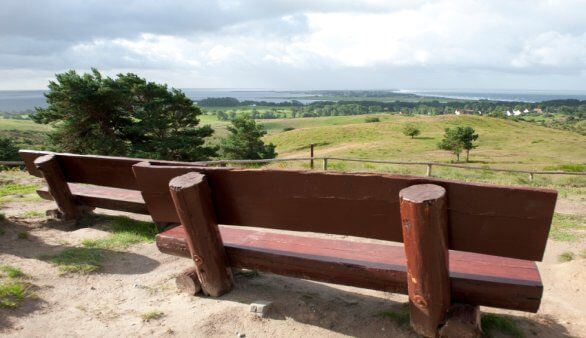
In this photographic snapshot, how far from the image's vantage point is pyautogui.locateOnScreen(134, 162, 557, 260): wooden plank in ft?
7.53

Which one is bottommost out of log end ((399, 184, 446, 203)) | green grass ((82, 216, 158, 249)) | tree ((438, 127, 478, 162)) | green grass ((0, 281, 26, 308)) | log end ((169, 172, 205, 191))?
tree ((438, 127, 478, 162))

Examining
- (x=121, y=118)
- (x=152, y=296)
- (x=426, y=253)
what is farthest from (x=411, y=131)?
(x=426, y=253)

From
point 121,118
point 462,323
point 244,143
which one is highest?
point 462,323

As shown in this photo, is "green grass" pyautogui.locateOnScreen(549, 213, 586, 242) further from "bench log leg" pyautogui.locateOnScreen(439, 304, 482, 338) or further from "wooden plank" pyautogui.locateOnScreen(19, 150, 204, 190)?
"wooden plank" pyautogui.locateOnScreen(19, 150, 204, 190)

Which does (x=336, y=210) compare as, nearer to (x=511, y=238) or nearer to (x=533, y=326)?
(x=511, y=238)

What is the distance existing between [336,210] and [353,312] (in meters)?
1.09

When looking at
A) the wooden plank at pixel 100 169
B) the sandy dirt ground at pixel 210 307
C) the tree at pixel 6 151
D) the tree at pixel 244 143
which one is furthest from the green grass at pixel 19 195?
the tree at pixel 244 143

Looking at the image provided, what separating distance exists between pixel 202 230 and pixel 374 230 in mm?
1305

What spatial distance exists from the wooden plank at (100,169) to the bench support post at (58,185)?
0.08 meters

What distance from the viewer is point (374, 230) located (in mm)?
2699

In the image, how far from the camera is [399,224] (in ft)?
8.64

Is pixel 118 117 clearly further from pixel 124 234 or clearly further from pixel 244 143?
pixel 124 234

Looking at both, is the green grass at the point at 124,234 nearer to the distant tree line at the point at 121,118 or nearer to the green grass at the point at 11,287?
the green grass at the point at 11,287

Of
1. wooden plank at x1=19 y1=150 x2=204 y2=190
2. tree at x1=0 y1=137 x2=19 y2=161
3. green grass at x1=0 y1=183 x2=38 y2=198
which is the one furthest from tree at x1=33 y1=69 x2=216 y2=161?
wooden plank at x1=19 y1=150 x2=204 y2=190
